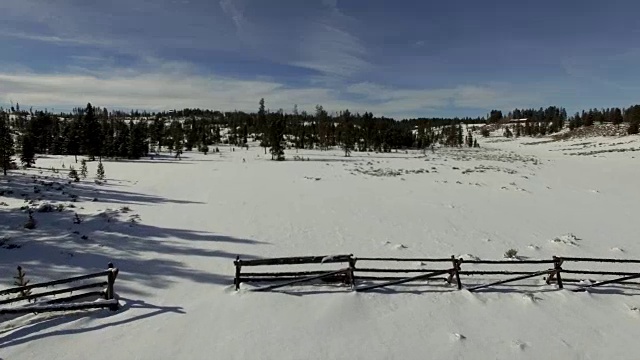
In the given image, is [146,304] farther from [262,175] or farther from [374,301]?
[262,175]

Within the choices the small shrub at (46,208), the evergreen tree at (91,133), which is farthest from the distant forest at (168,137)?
the small shrub at (46,208)

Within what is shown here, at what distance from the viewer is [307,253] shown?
61.7 ft

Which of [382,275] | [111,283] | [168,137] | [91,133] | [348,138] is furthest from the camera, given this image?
[168,137]

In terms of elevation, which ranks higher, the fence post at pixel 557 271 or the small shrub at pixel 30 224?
the small shrub at pixel 30 224

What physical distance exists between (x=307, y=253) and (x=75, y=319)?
10.1 meters

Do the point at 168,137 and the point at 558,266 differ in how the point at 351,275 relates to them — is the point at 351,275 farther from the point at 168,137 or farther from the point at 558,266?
the point at 168,137

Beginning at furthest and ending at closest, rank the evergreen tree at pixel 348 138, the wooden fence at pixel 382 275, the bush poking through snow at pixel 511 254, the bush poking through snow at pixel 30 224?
the evergreen tree at pixel 348 138 < the bush poking through snow at pixel 30 224 < the bush poking through snow at pixel 511 254 < the wooden fence at pixel 382 275

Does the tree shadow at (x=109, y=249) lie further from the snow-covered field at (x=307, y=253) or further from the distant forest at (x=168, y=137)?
the distant forest at (x=168, y=137)

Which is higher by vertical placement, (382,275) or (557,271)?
(557,271)

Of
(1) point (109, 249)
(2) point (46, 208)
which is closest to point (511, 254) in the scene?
(1) point (109, 249)

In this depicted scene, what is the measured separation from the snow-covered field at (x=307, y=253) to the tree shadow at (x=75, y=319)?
0.04 metres

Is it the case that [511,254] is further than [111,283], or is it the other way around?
[511,254]

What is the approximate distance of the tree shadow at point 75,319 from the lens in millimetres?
10109

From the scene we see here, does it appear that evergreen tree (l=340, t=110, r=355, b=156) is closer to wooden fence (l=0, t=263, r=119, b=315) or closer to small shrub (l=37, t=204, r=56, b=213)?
small shrub (l=37, t=204, r=56, b=213)
